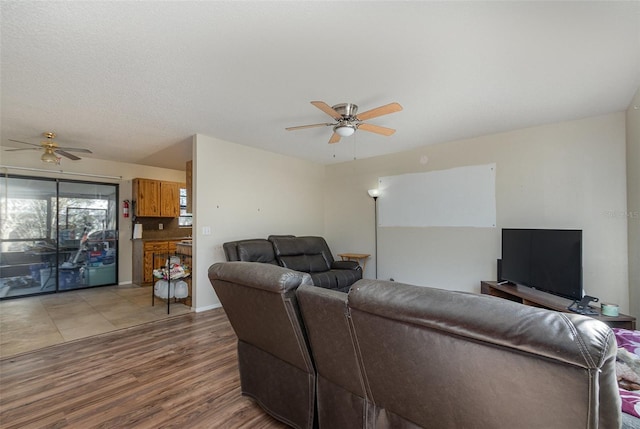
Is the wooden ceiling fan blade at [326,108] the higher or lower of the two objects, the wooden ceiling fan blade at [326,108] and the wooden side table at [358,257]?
the higher

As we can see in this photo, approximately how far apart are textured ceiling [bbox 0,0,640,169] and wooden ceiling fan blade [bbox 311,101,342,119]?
7.4 inches

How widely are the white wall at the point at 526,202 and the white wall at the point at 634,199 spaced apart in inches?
Result: 5.9

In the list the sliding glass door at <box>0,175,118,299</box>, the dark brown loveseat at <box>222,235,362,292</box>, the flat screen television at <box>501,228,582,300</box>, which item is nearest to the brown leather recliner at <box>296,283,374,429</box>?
the dark brown loveseat at <box>222,235,362,292</box>

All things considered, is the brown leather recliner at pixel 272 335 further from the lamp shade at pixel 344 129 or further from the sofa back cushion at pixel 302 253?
the sofa back cushion at pixel 302 253

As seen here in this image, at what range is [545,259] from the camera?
9.84 ft

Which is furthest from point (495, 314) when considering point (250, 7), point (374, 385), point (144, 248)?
point (144, 248)

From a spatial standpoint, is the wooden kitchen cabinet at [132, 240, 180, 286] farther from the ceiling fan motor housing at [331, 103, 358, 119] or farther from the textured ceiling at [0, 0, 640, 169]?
the ceiling fan motor housing at [331, 103, 358, 119]

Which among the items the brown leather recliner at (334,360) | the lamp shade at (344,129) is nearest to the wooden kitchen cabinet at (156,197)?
the lamp shade at (344,129)

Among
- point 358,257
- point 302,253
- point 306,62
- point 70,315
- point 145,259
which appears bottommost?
point 70,315

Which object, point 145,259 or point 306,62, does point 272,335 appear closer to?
point 306,62

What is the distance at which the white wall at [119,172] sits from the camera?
15.2 ft

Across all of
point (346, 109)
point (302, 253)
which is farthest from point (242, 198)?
point (346, 109)

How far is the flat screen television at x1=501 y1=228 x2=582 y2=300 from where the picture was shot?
106 inches

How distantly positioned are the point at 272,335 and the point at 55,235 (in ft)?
18.3
